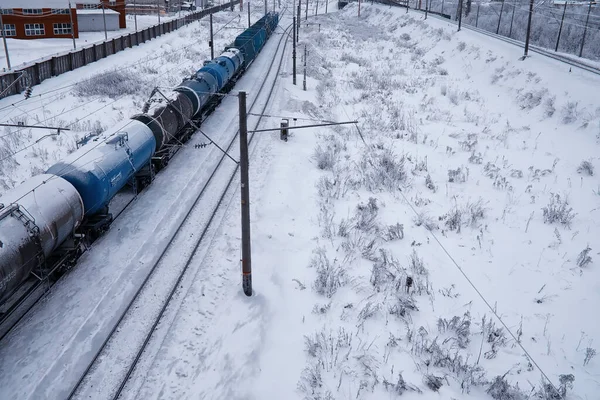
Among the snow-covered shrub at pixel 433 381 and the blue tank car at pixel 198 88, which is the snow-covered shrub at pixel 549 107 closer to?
the blue tank car at pixel 198 88

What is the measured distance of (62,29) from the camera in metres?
49.0

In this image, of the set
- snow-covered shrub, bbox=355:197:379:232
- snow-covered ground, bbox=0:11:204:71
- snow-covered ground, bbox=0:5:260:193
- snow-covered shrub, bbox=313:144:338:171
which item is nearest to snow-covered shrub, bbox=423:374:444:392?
snow-covered shrub, bbox=355:197:379:232

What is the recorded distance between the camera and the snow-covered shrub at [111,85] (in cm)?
2842

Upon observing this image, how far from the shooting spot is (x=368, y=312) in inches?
413

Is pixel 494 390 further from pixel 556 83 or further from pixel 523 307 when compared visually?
pixel 556 83

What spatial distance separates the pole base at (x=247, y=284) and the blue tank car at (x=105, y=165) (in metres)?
5.17

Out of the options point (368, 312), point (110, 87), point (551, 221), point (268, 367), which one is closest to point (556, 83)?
point (551, 221)

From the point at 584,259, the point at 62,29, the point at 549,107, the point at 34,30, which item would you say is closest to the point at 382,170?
the point at 584,259

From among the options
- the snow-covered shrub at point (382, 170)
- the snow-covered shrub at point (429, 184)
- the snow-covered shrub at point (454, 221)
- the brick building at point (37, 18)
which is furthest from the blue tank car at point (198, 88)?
→ the brick building at point (37, 18)

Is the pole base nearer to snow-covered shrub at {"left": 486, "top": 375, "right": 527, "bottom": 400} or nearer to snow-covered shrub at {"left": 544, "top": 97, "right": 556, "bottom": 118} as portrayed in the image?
snow-covered shrub at {"left": 486, "top": 375, "right": 527, "bottom": 400}

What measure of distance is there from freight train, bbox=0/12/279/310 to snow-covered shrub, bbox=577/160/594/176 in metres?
14.9

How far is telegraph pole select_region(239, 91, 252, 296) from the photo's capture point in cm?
941

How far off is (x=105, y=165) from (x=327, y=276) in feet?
24.8

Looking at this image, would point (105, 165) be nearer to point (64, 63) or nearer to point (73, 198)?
point (73, 198)
